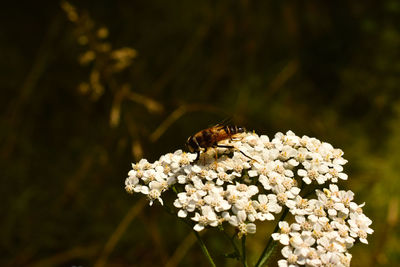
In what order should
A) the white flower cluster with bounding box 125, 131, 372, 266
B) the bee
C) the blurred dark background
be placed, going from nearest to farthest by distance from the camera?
the white flower cluster with bounding box 125, 131, 372, 266, the bee, the blurred dark background

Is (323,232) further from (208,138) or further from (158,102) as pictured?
(158,102)

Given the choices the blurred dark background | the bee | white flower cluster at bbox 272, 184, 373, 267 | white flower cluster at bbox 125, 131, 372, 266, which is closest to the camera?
white flower cluster at bbox 272, 184, 373, 267

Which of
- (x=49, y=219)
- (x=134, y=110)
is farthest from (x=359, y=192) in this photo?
(x=49, y=219)

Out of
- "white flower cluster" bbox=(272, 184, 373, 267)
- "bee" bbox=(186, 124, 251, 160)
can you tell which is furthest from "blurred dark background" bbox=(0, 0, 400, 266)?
"white flower cluster" bbox=(272, 184, 373, 267)

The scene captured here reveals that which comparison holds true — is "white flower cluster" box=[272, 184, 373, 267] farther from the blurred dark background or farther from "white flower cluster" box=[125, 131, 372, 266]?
the blurred dark background

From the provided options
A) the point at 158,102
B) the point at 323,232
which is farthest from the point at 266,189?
the point at 158,102
